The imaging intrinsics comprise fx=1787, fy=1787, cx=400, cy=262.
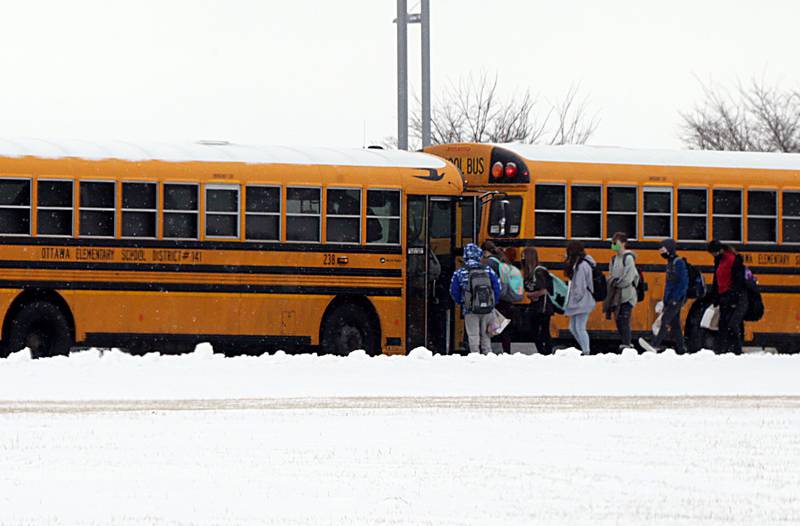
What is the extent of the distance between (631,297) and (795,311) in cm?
322

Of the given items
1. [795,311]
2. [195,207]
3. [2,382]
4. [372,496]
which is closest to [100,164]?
[195,207]

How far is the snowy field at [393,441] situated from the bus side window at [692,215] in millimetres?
3920

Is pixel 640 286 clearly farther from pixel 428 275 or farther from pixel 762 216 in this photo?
pixel 428 275

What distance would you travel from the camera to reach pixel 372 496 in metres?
9.34

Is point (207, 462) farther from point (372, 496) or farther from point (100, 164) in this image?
point (100, 164)

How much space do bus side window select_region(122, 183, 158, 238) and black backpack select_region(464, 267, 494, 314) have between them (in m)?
3.72

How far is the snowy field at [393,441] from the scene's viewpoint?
8.99 m

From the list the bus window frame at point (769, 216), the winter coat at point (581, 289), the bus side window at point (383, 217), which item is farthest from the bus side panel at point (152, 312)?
the bus window frame at point (769, 216)

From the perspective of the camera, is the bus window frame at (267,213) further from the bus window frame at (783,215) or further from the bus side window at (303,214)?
the bus window frame at (783,215)

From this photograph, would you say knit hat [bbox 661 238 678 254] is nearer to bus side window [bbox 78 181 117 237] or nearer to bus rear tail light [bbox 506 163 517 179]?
bus rear tail light [bbox 506 163 517 179]

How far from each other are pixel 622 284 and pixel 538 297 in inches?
40.7

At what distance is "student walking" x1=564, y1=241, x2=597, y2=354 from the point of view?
21375mm

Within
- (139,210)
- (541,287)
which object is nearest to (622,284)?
(541,287)

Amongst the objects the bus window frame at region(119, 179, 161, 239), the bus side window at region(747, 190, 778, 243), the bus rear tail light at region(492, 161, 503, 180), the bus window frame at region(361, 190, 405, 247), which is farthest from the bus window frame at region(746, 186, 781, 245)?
the bus window frame at region(119, 179, 161, 239)
